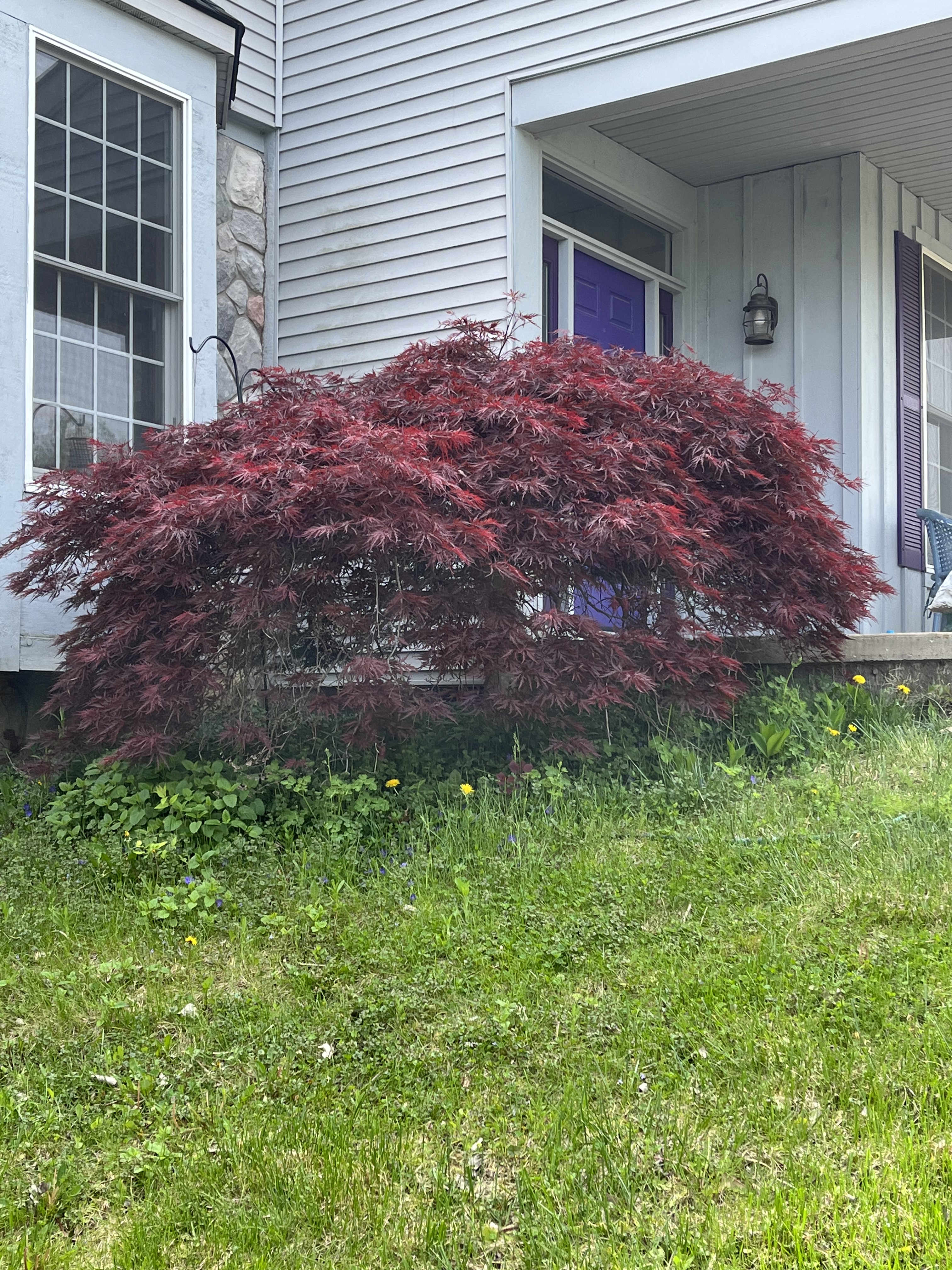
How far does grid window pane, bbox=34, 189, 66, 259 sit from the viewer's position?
537cm

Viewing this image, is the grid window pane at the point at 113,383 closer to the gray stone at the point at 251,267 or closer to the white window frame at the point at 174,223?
the white window frame at the point at 174,223

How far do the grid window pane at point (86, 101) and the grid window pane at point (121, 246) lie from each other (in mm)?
388

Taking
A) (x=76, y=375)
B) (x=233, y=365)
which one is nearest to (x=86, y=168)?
(x=76, y=375)

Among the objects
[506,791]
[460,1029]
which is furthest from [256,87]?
[460,1029]

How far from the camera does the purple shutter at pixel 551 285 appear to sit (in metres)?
7.18

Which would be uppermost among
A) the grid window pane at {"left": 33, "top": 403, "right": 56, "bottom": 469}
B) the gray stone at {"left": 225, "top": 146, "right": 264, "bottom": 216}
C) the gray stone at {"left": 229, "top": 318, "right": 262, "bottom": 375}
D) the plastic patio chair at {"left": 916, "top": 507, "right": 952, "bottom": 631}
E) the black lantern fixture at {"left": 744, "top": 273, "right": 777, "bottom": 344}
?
the gray stone at {"left": 225, "top": 146, "right": 264, "bottom": 216}

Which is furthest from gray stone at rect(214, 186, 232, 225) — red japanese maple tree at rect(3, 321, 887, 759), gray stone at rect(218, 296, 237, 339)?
red japanese maple tree at rect(3, 321, 887, 759)

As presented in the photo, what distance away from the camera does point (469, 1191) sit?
7.18 feet

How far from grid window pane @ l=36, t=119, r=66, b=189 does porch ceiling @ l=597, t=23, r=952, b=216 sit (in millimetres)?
2813

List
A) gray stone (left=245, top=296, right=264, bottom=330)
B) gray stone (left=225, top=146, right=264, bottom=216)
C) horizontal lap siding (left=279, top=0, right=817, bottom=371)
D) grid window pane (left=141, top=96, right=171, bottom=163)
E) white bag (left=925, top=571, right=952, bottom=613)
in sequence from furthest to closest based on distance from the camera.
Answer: gray stone (left=245, top=296, right=264, bottom=330) → gray stone (left=225, top=146, right=264, bottom=216) → white bag (left=925, top=571, right=952, bottom=613) → horizontal lap siding (left=279, top=0, right=817, bottom=371) → grid window pane (left=141, top=96, right=171, bottom=163)

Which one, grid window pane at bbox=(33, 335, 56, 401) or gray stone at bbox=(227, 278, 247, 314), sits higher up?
gray stone at bbox=(227, 278, 247, 314)

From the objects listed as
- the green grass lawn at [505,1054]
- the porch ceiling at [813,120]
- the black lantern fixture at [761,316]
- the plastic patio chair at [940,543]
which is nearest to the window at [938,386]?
the porch ceiling at [813,120]

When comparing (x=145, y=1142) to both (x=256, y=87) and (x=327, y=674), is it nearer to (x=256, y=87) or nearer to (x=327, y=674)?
(x=327, y=674)

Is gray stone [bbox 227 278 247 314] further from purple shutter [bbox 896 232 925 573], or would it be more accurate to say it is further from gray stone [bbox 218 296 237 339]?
purple shutter [bbox 896 232 925 573]
